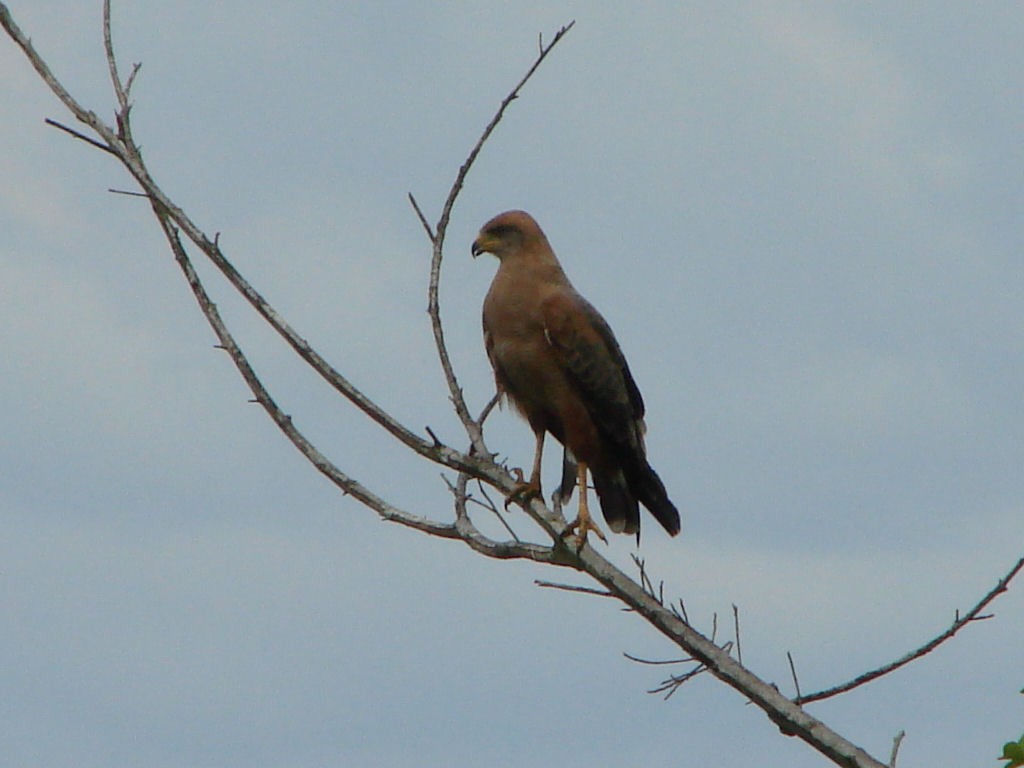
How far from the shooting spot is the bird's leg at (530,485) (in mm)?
5504

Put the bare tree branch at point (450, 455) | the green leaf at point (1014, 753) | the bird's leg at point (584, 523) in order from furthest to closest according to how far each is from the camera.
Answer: the bird's leg at point (584, 523), the bare tree branch at point (450, 455), the green leaf at point (1014, 753)

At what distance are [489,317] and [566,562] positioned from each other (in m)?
1.75

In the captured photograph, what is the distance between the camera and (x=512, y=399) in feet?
21.4

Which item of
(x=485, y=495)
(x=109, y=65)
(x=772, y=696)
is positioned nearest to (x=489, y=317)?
(x=485, y=495)

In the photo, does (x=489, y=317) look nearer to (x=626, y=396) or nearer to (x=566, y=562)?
(x=626, y=396)

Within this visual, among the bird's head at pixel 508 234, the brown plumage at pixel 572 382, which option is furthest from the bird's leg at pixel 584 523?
the bird's head at pixel 508 234

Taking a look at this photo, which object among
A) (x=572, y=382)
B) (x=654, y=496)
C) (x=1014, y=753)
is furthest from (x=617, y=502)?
(x=1014, y=753)

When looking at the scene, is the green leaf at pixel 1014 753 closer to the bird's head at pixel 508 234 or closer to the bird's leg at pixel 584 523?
the bird's leg at pixel 584 523

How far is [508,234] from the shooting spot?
671cm

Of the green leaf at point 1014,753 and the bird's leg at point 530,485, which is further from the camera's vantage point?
the bird's leg at point 530,485

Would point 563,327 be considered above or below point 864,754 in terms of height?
above

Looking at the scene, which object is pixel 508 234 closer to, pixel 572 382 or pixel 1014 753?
pixel 572 382

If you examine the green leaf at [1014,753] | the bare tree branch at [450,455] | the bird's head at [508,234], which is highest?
the bird's head at [508,234]

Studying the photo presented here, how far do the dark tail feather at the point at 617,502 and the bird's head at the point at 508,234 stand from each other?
110cm
